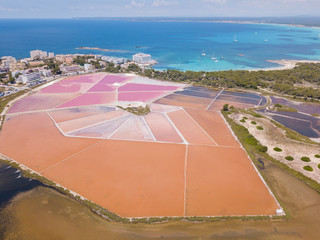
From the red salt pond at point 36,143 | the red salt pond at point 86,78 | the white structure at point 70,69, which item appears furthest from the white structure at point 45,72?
the red salt pond at point 36,143

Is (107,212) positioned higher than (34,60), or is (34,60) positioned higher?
(34,60)

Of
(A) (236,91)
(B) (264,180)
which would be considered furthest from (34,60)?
(B) (264,180)

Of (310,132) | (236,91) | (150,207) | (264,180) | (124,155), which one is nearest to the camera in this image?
(150,207)

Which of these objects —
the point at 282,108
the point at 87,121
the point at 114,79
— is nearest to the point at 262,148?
the point at 282,108

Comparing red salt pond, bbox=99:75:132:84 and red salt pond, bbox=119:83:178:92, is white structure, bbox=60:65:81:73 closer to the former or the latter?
red salt pond, bbox=99:75:132:84

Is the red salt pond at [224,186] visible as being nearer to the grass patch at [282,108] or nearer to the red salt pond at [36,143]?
the red salt pond at [36,143]

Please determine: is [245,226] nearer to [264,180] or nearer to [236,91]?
[264,180]
